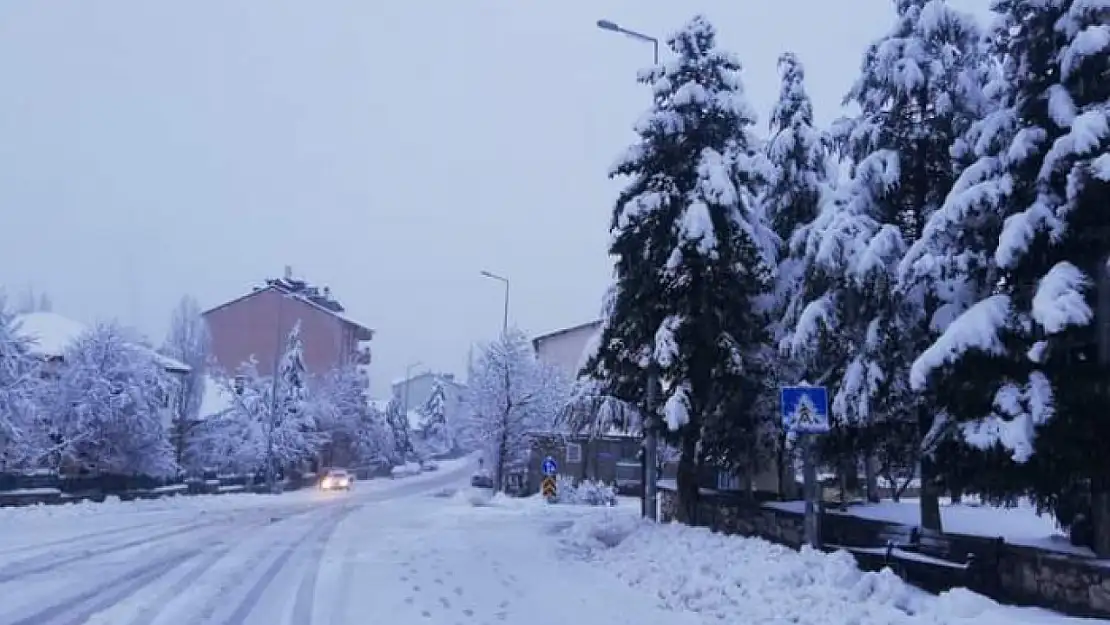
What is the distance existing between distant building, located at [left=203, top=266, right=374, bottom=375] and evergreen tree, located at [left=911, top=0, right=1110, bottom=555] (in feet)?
306

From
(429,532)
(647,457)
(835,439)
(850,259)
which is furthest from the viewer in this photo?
(429,532)

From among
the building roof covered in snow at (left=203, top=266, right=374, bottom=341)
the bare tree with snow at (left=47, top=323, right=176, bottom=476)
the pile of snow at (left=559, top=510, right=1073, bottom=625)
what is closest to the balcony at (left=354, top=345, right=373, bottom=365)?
the building roof covered in snow at (left=203, top=266, right=374, bottom=341)

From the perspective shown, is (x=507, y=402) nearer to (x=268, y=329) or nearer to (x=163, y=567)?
(x=163, y=567)

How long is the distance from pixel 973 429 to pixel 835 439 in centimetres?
715

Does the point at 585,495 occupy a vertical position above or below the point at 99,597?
above

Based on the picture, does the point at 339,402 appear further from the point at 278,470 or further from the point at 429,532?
the point at 429,532

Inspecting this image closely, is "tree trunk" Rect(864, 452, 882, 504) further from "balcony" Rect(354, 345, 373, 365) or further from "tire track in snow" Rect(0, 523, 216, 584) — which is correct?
"balcony" Rect(354, 345, 373, 365)

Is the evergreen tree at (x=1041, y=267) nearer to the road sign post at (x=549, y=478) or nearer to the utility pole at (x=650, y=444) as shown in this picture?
the utility pole at (x=650, y=444)

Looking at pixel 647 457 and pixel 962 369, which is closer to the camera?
pixel 962 369

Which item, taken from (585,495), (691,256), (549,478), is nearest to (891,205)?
(691,256)

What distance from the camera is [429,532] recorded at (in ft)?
91.5

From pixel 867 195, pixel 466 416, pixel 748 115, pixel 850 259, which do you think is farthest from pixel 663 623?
pixel 466 416

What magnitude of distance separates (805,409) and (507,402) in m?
45.9

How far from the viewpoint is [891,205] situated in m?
18.8
